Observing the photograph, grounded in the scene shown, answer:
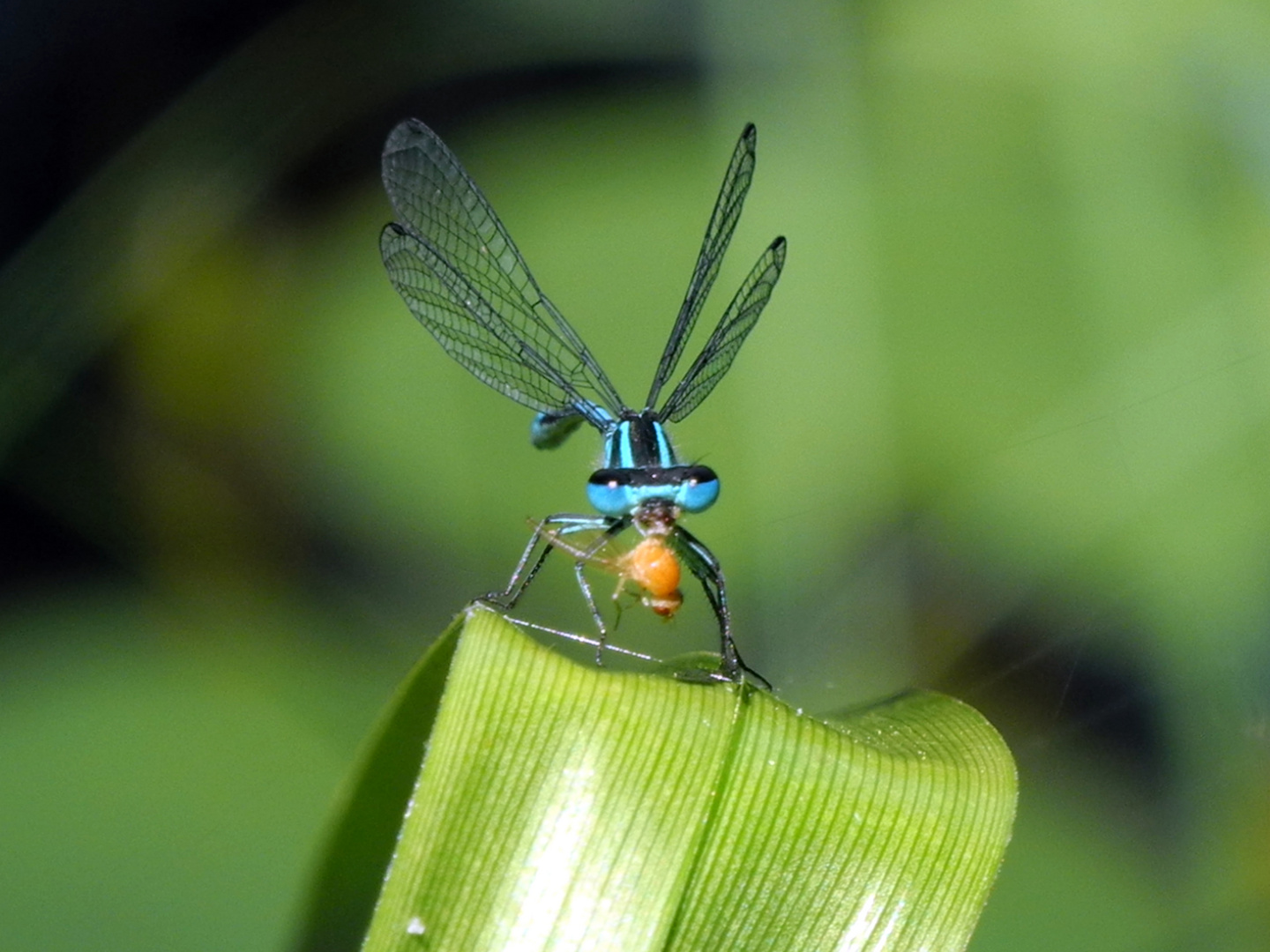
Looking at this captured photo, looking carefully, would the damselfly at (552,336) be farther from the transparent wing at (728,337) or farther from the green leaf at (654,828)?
the green leaf at (654,828)

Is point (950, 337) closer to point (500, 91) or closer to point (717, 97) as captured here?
point (717, 97)

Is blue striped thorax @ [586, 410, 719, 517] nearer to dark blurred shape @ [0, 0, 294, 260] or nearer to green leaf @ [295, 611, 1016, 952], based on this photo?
green leaf @ [295, 611, 1016, 952]

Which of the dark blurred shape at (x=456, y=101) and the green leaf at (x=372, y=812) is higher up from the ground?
the dark blurred shape at (x=456, y=101)

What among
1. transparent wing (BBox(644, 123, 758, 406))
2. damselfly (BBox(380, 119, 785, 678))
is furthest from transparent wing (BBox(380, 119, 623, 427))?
transparent wing (BBox(644, 123, 758, 406))

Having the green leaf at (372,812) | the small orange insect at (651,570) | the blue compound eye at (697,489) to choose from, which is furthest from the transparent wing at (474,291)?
the green leaf at (372,812)

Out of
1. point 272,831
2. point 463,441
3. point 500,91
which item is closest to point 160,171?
point 500,91
